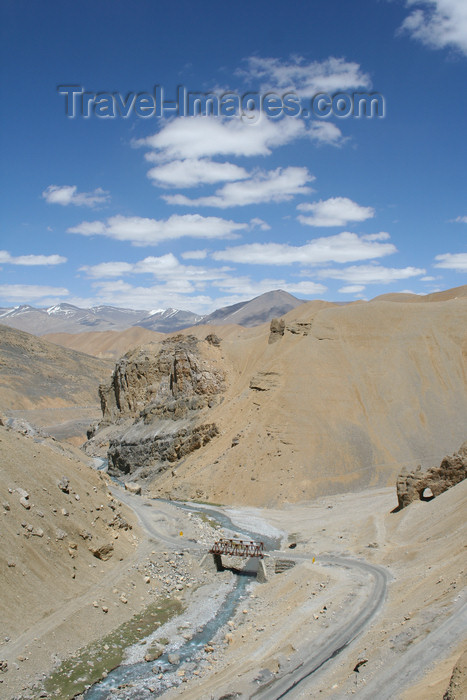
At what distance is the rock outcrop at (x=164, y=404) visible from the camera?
56.6 m

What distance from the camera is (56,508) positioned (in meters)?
23.9

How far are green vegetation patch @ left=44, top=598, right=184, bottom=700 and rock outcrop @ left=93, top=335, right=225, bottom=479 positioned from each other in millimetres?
32084

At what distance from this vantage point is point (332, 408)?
5241cm

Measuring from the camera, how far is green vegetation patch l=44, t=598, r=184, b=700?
16.6 m

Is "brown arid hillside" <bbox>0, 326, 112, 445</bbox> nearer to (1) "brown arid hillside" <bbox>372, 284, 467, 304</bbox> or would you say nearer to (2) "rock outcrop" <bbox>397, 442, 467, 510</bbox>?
(2) "rock outcrop" <bbox>397, 442, 467, 510</bbox>

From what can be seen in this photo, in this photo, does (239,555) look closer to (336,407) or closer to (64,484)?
(64,484)

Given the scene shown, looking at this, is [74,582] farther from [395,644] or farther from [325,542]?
[325,542]

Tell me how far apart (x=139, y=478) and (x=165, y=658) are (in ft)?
129

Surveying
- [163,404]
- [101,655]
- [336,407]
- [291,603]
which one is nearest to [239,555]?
[291,603]

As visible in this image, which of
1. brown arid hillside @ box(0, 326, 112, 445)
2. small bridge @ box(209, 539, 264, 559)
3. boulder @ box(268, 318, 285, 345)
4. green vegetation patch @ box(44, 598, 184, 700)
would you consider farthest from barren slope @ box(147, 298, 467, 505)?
brown arid hillside @ box(0, 326, 112, 445)

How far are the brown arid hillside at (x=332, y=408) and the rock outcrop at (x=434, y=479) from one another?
11201 millimetres

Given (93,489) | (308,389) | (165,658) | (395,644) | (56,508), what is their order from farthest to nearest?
(308,389) → (93,489) → (56,508) → (165,658) → (395,644)

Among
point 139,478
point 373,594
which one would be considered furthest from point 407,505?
point 139,478

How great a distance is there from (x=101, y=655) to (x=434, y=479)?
23.6 meters
